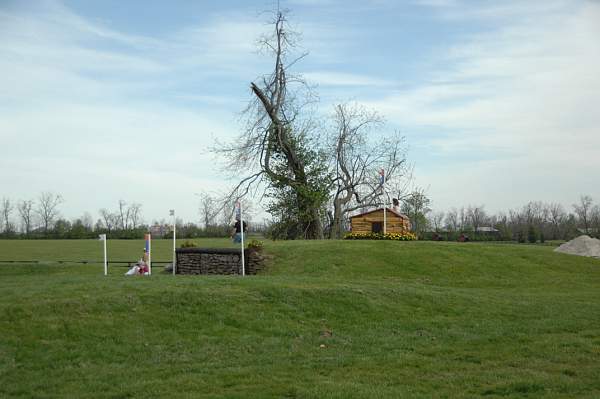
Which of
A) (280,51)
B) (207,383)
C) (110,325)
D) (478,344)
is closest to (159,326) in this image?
(110,325)

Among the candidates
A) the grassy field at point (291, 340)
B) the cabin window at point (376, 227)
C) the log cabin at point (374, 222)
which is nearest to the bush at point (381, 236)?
the log cabin at point (374, 222)

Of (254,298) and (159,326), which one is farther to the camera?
(254,298)

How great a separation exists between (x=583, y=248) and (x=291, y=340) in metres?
23.0

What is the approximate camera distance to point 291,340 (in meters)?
10.8

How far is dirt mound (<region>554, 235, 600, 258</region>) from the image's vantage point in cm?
2836

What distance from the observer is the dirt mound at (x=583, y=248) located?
93.0ft

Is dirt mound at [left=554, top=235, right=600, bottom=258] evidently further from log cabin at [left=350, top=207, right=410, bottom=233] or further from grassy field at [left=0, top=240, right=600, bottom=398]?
grassy field at [left=0, top=240, right=600, bottom=398]

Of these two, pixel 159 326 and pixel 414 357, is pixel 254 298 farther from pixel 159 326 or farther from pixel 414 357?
pixel 414 357

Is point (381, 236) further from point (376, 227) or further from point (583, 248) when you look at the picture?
point (583, 248)

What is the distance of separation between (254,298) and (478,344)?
512 centimetres

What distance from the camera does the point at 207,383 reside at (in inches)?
303

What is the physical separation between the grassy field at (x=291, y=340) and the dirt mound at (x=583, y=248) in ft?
38.3

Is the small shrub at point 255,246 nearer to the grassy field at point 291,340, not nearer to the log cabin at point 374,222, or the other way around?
the grassy field at point 291,340

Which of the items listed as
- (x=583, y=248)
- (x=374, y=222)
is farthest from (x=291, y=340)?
(x=583, y=248)
